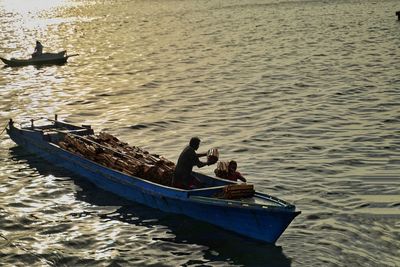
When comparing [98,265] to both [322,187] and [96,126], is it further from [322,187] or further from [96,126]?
[96,126]

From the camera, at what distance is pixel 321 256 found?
51.3ft

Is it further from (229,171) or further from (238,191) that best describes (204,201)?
(229,171)

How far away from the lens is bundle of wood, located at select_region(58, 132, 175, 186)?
19469 mm

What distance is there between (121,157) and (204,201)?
212 inches

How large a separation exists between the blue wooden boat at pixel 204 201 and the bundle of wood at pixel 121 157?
0.98ft

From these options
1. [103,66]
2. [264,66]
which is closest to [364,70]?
[264,66]

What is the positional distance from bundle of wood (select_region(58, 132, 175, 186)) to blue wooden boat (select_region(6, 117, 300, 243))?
0.30 meters

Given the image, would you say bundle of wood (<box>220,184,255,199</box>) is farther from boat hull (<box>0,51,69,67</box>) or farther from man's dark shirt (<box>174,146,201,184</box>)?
boat hull (<box>0,51,69,67</box>)

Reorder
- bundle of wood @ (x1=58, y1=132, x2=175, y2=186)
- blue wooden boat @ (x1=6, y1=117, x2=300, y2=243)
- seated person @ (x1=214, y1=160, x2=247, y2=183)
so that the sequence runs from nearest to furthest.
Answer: blue wooden boat @ (x1=6, y1=117, x2=300, y2=243)
seated person @ (x1=214, y1=160, x2=247, y2=183)
bundle of wood @ (x1=58, y1=132, x2=175, y2=186)

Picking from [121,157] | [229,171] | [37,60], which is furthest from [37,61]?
[229,171]

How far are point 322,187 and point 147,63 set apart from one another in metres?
38.2

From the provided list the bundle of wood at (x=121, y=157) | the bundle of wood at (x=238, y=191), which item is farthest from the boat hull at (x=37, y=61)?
the bundle of wood at (x=238, y=191)

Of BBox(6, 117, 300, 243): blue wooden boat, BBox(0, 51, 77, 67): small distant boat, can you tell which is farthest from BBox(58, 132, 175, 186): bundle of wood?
BBox(0, 51, 77, 67): small distant boat

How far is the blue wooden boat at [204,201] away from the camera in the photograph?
15961mm
